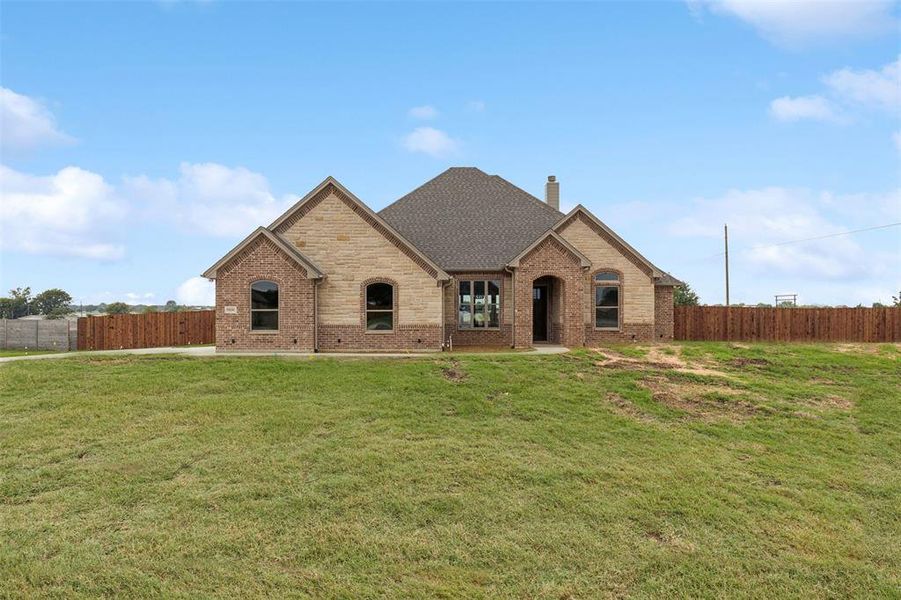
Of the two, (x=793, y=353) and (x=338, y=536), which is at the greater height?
(x=793, y=353)

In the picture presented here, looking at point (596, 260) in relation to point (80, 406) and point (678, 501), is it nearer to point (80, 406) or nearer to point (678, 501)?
point (678, 501)

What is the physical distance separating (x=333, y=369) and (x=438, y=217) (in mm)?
11771

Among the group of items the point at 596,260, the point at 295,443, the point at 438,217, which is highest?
the point at 438,217

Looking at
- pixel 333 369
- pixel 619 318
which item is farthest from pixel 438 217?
pixel 333 369

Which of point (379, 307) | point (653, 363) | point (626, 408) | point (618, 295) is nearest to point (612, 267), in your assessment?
point (618, 295)

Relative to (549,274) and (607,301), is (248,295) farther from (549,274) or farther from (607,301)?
(607,301)

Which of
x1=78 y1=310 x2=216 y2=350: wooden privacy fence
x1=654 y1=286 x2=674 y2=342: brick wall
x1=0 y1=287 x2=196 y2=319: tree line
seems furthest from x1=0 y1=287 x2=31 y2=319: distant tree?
x1=654 y1=286 x2=674 y2=342: brick wall

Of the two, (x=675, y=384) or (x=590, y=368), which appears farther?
(x=590, y=368)

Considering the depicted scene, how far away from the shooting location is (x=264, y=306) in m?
18.7

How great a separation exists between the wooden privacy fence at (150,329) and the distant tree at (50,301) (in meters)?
63.3

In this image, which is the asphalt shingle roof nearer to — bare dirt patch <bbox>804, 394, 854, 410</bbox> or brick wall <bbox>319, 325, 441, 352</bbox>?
brick wall <bbox>319, 325, 441, 352</bbox>

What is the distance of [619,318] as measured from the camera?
2231 cm

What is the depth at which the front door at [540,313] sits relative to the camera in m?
23.4

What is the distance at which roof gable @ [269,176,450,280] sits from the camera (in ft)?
63.9
